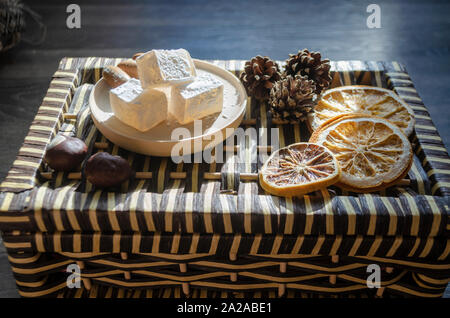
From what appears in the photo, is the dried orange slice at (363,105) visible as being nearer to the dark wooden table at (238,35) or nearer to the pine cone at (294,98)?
the pine cone at (294,98)

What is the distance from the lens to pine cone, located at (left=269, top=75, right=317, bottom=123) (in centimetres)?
109

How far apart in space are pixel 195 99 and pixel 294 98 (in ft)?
0.80

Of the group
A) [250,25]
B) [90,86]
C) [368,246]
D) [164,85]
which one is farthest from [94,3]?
[368,246]

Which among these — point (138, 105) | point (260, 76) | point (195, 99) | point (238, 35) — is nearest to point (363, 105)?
point (260, 76)

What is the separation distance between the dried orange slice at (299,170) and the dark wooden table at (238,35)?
0.78 m

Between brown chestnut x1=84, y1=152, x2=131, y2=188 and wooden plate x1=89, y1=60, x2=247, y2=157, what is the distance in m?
0.09

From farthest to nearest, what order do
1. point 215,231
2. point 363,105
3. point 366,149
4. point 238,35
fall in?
1. point 238,35
2. point 363,105
3. point 366,149
4. point 215,231

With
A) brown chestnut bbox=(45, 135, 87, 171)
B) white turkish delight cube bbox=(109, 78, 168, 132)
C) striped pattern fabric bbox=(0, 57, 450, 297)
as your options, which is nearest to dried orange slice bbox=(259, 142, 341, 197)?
striped pattern fabric bbox=(0, 57, 450, 297)

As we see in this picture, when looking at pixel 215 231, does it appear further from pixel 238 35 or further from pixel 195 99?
pixel 238 35

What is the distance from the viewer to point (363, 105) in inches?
44.2

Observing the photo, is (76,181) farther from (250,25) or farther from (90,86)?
(250,25)

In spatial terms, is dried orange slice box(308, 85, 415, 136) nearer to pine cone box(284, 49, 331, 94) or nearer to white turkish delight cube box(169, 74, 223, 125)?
pine cone box(284, 49, 331, 94)

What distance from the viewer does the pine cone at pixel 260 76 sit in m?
1.16

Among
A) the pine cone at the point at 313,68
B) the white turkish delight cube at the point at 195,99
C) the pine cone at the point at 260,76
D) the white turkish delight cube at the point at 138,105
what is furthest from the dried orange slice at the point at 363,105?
the white turkish delight cube at the point at 138,105
